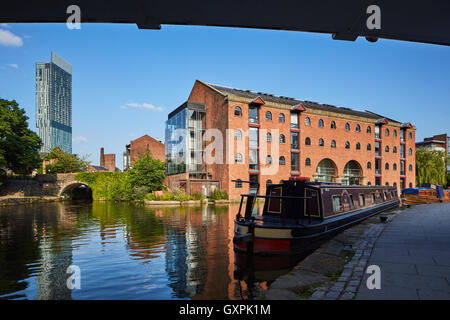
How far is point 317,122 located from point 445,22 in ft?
106

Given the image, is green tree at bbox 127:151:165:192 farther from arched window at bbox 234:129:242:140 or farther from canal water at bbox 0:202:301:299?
canal water at bbox 0:202:301:299

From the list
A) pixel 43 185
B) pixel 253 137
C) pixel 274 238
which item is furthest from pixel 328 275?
pixel 43 185

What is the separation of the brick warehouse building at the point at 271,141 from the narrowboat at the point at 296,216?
1798 centimetres

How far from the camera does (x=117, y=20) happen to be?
14.1 ft

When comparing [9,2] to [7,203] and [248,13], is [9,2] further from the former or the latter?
[7,203]

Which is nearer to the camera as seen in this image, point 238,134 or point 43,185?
point 238,134

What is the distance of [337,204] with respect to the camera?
1090cm

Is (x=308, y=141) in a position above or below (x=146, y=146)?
below

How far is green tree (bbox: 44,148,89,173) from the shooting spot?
4738 cm

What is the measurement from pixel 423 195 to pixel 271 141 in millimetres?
14681

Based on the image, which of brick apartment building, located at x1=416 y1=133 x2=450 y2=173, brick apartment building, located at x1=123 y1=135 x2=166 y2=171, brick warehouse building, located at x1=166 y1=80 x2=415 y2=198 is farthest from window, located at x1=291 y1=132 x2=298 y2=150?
brick apartment building, located at x1=416 y1=133 x2=450 y2=173

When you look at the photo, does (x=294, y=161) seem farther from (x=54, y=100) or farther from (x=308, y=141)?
(x=54, y=100)

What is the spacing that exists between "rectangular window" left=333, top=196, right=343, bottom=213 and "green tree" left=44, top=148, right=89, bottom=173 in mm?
46816
